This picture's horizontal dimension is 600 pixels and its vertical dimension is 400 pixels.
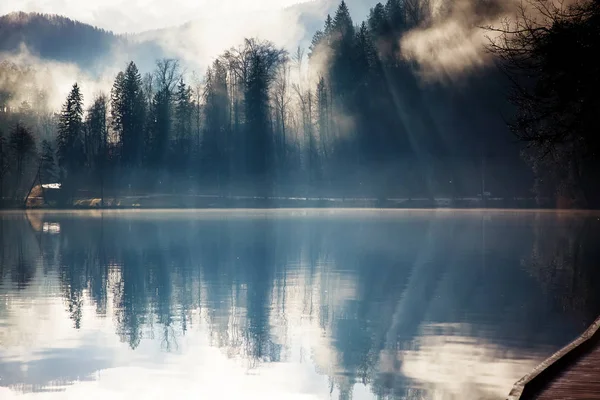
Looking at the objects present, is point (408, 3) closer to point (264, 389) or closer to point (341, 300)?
point (341, 300)

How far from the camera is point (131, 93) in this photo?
106m

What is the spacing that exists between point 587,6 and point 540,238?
55.8 ft

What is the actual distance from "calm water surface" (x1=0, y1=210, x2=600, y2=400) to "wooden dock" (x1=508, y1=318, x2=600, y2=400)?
47.5 inches

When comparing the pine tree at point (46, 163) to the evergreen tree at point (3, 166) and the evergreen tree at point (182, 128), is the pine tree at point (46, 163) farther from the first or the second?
the evergreen tree at point (182, 128)

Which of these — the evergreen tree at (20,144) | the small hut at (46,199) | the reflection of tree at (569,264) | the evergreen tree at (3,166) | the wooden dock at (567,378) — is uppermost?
the evergreen tree at (20,144)

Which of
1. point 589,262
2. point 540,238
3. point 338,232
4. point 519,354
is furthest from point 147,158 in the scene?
point 519,354

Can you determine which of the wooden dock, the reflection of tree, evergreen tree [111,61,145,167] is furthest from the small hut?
the wooden dock

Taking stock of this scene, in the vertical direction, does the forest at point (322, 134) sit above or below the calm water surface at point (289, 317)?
above

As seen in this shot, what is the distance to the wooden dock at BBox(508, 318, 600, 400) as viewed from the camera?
9.84m

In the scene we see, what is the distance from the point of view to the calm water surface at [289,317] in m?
13.5

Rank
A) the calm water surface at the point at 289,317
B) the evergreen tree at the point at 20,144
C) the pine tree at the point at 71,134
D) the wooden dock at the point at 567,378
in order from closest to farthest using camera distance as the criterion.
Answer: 1. the wooden dock at the point at 567,378
2. the calm water surface at the point at 289,317
3. the pine tree at the point at 71,134
4. the evergreen tree at the point at 20,144

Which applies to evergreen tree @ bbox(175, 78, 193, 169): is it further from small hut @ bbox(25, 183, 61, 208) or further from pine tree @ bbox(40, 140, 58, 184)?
pine tree @ bbox(40, 140, 58, 184)

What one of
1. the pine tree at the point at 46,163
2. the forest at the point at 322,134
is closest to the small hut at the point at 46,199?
the forest at the point at 322,134

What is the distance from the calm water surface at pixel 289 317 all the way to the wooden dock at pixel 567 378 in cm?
121
